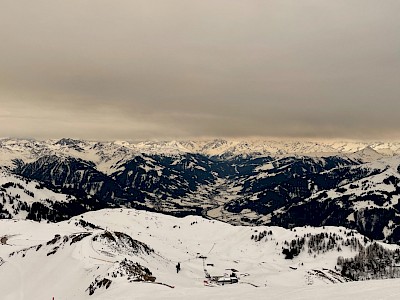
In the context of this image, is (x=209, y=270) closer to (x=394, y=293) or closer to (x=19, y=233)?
(x=19, y=233)

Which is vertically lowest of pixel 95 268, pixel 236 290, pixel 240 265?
pixel 240 265

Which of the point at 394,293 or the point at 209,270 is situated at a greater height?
the point at 394,293

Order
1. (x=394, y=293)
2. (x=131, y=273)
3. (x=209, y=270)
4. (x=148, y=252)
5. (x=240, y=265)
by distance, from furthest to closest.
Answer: (x=240, y=265)
(x=209, y=270)
(x=148, y=252)
(x=131, y=273)
(x=394, y=293)

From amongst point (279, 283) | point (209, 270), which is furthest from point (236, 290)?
point (209, 270)

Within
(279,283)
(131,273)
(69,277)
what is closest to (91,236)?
(69,277)

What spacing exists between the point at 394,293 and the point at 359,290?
3.43 meters

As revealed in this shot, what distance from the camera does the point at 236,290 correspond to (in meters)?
34.3

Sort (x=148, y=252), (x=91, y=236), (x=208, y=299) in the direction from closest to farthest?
(x=208, y=299)
(x=91, y=236)
(x=148, y=252)

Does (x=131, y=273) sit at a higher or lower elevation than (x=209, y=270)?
higher

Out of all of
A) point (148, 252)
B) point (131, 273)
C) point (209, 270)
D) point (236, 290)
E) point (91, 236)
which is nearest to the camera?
point (236, 290)

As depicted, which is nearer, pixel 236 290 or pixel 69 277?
pixel 236 290

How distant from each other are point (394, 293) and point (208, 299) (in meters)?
14.6

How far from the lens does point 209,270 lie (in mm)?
148375

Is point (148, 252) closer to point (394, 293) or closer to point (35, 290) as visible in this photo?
point (35, 290)
